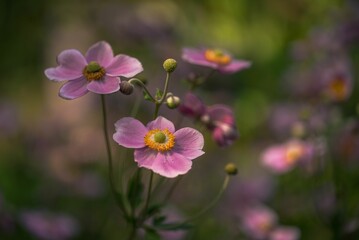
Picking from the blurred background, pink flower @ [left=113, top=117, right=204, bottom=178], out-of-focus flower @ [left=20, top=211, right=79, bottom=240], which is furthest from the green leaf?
out-of-focus flower @ [left=20, top=211, right=79, bottom=240]

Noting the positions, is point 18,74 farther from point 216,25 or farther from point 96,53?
point 96,53

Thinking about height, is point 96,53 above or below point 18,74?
above

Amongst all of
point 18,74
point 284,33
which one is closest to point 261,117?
point 284,33

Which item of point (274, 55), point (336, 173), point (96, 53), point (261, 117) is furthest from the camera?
point (274, 55)

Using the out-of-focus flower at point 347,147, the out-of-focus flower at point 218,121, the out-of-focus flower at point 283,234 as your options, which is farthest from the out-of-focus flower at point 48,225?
the out-of-focus flower at point 347,147

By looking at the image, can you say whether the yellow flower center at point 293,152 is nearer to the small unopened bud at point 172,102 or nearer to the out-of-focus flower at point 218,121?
the out-of-focus flower at point 218,121

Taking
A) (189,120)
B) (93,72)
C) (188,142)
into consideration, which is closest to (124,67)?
(93,72)
